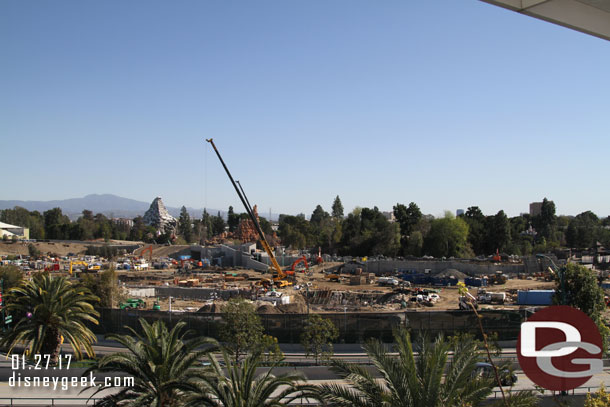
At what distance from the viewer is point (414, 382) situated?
8.35 metres

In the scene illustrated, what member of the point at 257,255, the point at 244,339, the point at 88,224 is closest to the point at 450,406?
the point at 244,339

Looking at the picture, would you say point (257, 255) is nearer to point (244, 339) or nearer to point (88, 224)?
point (244, 339)

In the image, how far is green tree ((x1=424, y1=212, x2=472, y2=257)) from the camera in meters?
84.0

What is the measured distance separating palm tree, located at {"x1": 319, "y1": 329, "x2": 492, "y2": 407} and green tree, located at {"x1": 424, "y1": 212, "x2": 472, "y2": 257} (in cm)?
7715

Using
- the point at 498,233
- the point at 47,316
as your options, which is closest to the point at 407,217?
the point at 498,233

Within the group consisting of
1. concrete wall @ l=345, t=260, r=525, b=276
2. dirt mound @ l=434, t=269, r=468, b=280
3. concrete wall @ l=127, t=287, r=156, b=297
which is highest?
concrete wall @ l=345, t=260, r=525, b=276

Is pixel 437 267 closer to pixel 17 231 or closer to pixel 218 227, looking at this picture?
pixel 218 227

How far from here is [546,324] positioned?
879cm

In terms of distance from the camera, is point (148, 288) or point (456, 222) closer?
point (148, 288)

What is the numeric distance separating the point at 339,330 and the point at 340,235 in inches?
3143

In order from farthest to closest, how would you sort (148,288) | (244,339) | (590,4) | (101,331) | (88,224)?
(88,224)
(148,288)
(101,331)
(244,339)
(590,4)

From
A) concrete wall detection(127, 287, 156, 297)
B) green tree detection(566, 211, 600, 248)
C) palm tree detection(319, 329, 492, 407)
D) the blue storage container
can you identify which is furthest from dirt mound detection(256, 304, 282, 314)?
green tree detection(566, 211, 600, 248)

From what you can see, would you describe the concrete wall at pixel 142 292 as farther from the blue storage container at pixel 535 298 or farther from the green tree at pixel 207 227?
the green tree at pixel 207 227

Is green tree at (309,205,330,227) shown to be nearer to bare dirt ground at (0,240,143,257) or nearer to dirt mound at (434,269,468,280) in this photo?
bare dirt ground at (0,240,143,257)
